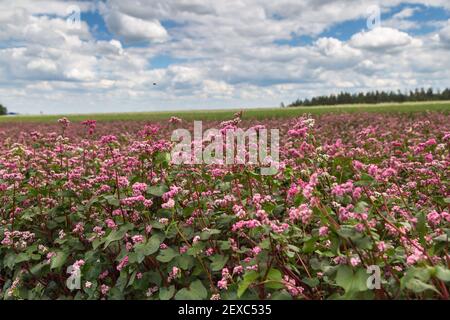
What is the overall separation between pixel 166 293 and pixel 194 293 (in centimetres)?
27

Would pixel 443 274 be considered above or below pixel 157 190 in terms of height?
below

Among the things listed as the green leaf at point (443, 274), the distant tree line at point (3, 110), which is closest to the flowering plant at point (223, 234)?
the green leaf at point (443, 274)

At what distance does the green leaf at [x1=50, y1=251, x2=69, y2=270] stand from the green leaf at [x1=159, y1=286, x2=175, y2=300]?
1428 millimetres

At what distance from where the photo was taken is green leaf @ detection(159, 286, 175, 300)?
4230 millimetres

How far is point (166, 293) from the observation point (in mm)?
4289

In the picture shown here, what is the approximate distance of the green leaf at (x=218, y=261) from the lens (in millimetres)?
4379

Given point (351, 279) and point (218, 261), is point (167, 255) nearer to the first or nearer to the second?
point (218, 261)

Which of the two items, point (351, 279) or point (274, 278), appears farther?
point (274, 278)

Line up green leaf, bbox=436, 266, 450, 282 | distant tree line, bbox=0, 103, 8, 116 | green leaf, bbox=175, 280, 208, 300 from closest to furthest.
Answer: green leaf, bbox=436, 266, 450, 282 → green leaf, bbox=175, 280, 208, 300 → distant tree line, bbox=0, 103, 8, 116

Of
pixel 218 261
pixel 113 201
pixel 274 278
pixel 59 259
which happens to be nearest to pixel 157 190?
pixel 113 201

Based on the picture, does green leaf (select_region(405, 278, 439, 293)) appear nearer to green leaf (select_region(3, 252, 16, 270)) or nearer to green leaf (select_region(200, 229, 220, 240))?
green leaf (select_region(200, 229, 220, 240))

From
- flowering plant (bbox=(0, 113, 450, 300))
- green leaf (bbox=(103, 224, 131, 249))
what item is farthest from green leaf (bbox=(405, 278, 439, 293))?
green leaf (bbox=(103, 224, 131, 249))
